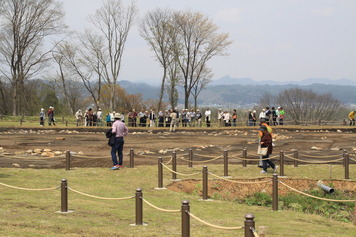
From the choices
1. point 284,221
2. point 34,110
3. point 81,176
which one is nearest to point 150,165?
point 81,176

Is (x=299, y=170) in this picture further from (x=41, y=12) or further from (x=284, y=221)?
(x=41, y=12)

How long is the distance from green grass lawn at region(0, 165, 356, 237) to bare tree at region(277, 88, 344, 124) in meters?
82.8

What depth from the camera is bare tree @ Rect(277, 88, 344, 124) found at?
96.9 metres

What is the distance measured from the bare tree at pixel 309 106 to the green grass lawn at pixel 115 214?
272 feet

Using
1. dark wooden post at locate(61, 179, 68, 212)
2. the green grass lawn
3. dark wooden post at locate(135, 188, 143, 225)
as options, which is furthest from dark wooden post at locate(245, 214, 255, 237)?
dark wooden post at locate(61, 179, 68, 212)

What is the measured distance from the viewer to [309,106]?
99438mm

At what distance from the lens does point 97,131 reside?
43375mm

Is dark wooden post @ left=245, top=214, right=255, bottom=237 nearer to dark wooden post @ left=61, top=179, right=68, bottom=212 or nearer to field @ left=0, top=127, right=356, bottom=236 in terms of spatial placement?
field @ left=0, top=127, right=356, bottom=236

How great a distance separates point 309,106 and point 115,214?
303ft

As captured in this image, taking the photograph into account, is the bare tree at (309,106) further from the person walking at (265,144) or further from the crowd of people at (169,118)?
the person walking at (265,144)

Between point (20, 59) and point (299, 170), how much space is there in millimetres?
49433

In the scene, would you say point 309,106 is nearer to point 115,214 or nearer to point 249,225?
point 115,214

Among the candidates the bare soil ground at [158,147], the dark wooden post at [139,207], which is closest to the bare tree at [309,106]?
the bare soil ground at [158,147]

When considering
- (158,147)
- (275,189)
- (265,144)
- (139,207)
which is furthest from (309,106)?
(139,207)
